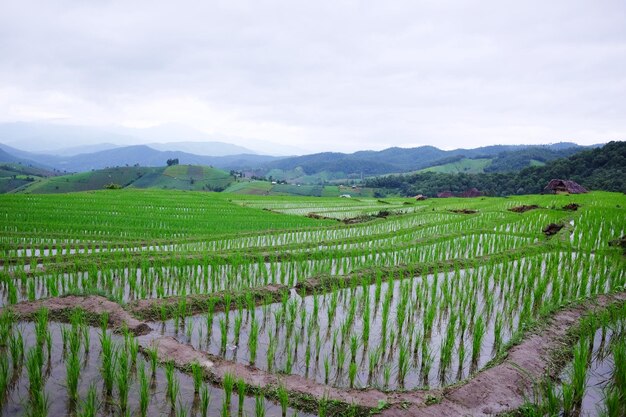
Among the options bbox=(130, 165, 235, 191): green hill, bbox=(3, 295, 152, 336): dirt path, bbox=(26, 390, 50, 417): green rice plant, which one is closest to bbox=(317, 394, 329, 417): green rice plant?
bbox=(26, 390, 50, 417): green rice plant

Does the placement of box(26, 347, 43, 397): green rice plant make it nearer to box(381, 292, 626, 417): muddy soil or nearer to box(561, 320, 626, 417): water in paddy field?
box(381, 292, 626, 417): muddy soil

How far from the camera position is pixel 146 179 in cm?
8144

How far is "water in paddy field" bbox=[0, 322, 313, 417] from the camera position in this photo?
3111 millimetres

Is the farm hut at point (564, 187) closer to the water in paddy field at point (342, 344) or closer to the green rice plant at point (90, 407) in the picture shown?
the water in paddy field at point (342, 344)

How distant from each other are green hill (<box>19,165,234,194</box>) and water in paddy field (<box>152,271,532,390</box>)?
6512 cm

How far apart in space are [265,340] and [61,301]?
9.46ft

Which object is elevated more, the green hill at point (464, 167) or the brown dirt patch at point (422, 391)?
the green hill at point (464, 167)

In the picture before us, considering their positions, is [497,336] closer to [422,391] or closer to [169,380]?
[422,391]

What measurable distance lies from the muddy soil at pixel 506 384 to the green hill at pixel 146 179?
219 ft

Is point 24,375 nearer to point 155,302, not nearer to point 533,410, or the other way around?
point 155,302

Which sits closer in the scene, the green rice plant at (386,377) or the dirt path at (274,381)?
the dirt path at (274,381)

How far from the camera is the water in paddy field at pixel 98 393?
3111 mm

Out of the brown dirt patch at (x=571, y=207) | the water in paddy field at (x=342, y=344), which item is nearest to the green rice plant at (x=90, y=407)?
the water in paddy field at (x=342, y=344)

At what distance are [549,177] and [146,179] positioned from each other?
7228cm
